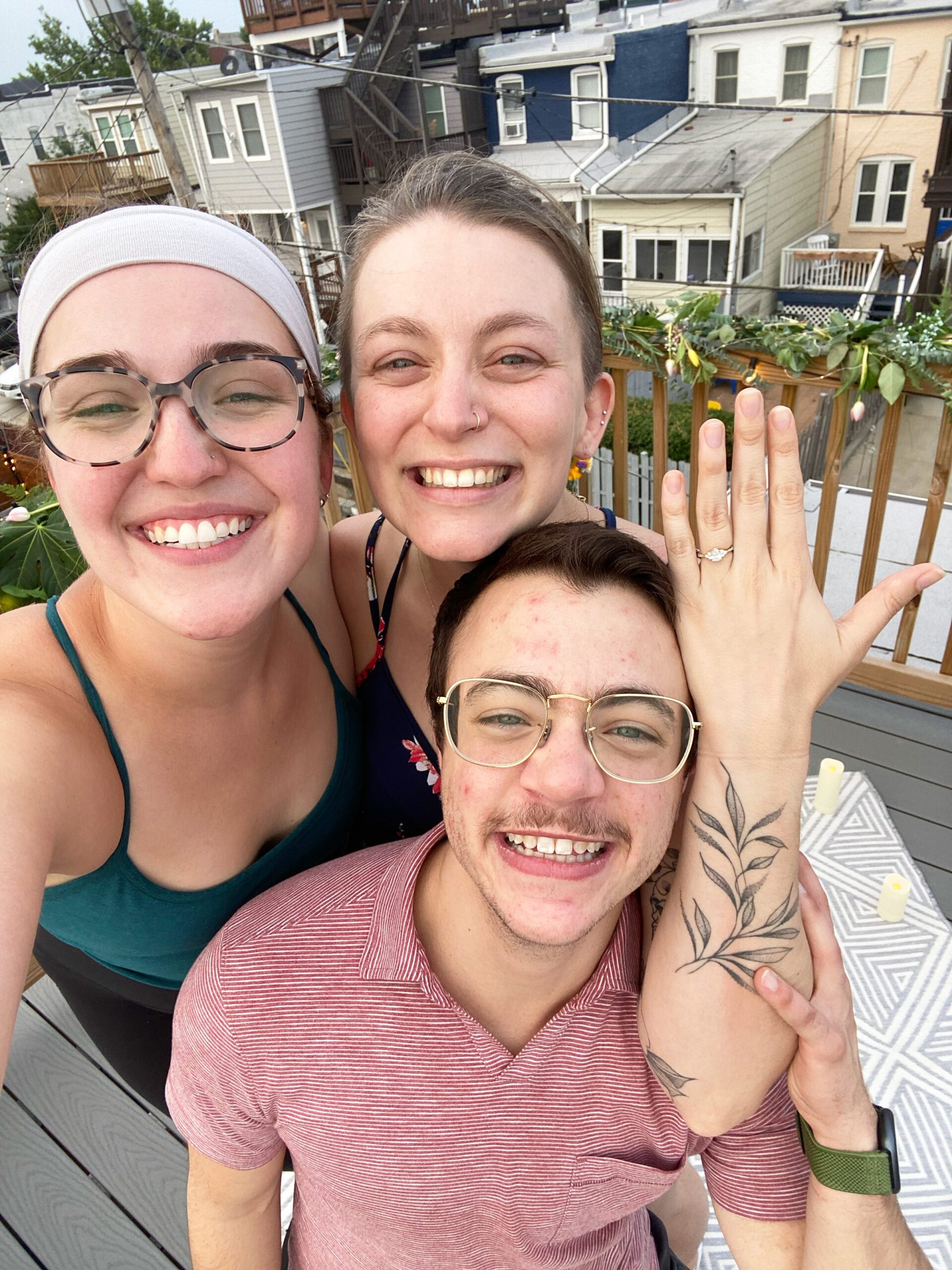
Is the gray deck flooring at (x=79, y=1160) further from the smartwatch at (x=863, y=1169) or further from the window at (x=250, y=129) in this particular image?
the window at (x=250, y=129)

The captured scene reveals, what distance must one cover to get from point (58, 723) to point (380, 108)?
1214 centimetres

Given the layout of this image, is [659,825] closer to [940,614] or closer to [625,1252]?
[625,1252]

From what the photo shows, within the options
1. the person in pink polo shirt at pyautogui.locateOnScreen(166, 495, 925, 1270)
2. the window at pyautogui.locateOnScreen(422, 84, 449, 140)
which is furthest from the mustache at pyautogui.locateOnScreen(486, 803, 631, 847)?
the window at pyautogui.locateOnScreen(422, 84, 449, 140)

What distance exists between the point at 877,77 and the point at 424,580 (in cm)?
1188

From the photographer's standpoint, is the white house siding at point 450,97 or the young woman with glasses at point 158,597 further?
the white house siding at point 450,97

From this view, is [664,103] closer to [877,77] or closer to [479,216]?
[479,216]

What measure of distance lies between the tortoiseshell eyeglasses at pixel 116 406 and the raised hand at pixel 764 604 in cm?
55

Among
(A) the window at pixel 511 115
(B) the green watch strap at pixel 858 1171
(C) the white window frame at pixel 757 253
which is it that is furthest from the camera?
(A) the window at pixel 511 115

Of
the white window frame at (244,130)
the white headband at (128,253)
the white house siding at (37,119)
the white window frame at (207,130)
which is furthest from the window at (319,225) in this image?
the white headband at (128,253)

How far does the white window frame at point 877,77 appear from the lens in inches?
372

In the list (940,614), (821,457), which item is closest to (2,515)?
(940,614)

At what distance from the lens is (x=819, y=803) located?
102 inches

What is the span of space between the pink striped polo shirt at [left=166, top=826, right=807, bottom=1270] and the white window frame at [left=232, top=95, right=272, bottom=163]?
508 inches

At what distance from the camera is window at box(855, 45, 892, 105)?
953cm
